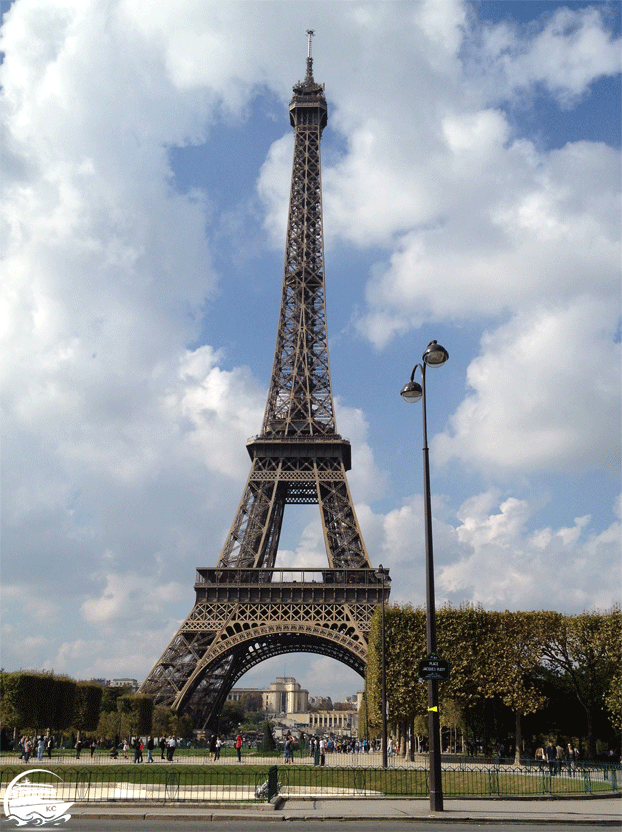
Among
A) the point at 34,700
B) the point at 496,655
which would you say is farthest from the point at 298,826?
the point at 34,700

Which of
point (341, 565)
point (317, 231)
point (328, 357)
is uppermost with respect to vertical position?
point (317, 231)

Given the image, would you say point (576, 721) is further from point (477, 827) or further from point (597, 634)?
point (477, 827)

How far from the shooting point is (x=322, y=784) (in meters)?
27.4

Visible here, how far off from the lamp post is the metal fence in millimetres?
5227

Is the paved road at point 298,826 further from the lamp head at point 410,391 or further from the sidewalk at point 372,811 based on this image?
the lamp head at point 410,391

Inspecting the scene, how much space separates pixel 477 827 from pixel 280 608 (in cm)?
5058

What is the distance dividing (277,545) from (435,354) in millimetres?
60279

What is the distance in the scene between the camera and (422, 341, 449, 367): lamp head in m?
20.5

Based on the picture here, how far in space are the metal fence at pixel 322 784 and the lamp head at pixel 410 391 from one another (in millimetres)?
11592

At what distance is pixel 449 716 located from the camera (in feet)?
245

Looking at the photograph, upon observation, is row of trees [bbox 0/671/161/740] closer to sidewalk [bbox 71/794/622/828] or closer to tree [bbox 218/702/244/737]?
sidewalk [bbox 71/794/622/828]

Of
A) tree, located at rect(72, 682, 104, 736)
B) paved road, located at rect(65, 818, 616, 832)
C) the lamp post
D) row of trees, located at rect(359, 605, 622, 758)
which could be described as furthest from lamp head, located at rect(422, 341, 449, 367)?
tree, located at rect(72, 682, 104, 736)

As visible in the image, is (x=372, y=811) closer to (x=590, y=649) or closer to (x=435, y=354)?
(x=435, y=354)

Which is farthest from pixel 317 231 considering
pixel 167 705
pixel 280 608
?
pixel 167 705
